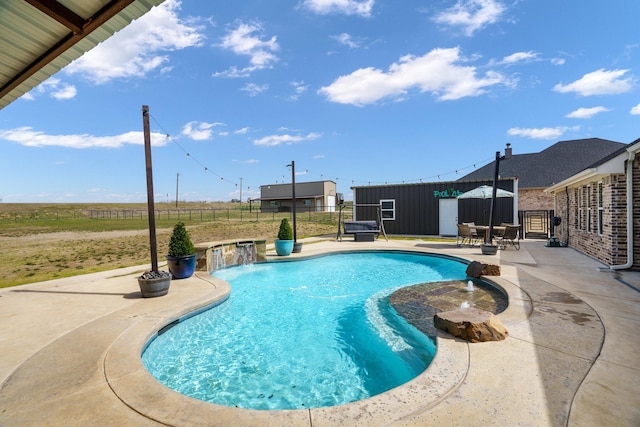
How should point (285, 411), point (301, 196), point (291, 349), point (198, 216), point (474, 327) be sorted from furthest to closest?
point (301, 196) < point (198, 216) < point (291, 349) < point (474, 327) < point (285, 411)

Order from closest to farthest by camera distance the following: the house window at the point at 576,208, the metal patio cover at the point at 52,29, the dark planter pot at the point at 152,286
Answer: the metal patio cover at the point at 52,29, the dark planter pot at the point at 152,286, the house window at the point at 576,208

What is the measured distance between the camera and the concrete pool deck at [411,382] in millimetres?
2229

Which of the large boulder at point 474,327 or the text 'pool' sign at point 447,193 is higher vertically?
the text 'pool' sign at point 447,193

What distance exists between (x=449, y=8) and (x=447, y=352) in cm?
761

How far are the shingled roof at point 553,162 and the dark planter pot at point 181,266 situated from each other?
25.5 meters

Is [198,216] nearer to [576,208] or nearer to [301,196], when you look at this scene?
[301,196]

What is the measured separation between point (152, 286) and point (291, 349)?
109 inches

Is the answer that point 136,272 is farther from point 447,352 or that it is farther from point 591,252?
point 591,252

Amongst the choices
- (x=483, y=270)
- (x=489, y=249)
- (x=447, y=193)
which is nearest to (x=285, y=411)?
(x=483, y=270)

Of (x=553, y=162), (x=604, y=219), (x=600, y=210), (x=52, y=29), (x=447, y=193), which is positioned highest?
(x=553, y=162)

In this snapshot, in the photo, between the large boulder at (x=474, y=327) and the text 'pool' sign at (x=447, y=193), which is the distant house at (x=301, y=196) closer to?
the text 'pool' sign at (x=447, y=193)

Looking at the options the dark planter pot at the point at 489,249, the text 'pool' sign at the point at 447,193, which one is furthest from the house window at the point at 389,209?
the dark planter pot at the point at 489,249

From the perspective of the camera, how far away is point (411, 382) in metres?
2.68

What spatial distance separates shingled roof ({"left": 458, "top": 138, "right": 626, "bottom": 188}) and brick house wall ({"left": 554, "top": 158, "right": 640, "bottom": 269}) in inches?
654
